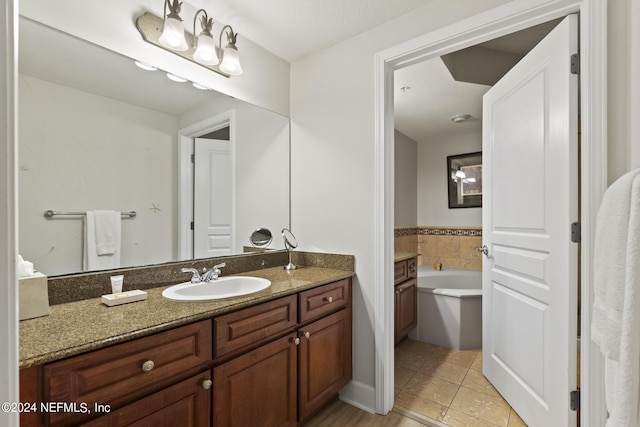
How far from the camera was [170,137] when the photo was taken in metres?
1.67

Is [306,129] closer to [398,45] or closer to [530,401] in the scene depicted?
[398,45]

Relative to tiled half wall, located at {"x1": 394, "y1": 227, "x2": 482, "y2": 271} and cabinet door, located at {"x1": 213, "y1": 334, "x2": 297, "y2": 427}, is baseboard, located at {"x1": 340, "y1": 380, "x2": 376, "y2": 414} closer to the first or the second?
cabinet door, located at {"x1": 213, "y1": 334, "x2": 297, "y2": 427}

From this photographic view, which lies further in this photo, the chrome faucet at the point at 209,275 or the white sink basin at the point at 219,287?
the chrome faucet at the point at 209,275

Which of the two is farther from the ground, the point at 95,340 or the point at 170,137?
the point at 170,137

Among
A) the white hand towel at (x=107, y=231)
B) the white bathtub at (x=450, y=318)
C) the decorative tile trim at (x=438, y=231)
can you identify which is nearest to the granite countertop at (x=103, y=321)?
the white hand towel at (x=107, y=231)

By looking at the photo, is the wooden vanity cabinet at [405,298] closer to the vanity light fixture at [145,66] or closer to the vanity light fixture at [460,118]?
the vanity light fixture at [460,118]

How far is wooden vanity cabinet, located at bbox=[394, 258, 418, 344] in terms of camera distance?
2.52m

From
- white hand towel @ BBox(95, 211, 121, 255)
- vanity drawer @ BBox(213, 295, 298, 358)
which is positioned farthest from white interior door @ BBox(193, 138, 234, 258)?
vanity drawer @ BBox(213, 295, 298, 358)

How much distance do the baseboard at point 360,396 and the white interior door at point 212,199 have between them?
1166 millimetres

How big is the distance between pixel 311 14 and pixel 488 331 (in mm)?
2338

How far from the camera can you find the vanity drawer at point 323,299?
1.58 m

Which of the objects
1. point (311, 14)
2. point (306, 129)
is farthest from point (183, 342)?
point (311, 14)

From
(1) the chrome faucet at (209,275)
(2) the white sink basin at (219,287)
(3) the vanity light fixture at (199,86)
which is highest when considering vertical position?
(3) the vanity light fixture at (199,86)

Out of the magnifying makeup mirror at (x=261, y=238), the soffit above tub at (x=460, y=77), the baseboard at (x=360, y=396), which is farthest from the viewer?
the soffit above tub at (x=460, y=77)
